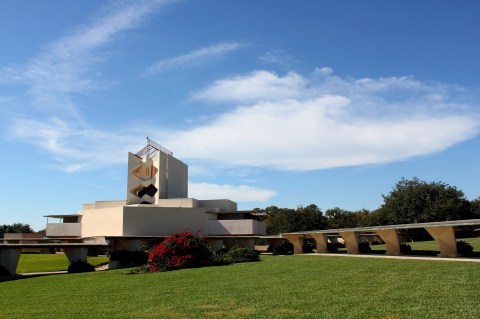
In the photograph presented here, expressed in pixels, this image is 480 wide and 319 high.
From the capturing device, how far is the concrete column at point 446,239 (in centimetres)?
2478

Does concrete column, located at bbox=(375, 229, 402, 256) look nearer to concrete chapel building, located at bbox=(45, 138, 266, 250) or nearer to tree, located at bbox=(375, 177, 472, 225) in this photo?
concrete chapel building, located at bbox=(45, 138, 266, 250)

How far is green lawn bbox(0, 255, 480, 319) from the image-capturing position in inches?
408

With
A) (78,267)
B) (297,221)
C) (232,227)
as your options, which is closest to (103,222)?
(78,267)

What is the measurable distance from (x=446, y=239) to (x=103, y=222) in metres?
31.8

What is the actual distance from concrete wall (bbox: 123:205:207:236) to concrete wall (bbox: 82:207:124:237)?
0.81m

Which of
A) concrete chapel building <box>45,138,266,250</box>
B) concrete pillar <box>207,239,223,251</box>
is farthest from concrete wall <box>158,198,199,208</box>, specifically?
Result: concrete pillar <box>207,239,223,251</box>

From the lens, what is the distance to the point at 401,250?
31.8 metres

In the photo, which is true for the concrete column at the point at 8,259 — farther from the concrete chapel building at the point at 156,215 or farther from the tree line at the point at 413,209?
the tree line at the point at 413,209

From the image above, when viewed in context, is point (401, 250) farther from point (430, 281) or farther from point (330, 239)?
point (330, 239)

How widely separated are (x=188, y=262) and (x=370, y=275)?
1511cm

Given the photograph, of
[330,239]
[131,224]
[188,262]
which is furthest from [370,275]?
[330,239]

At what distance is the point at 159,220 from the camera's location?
43.8 metres

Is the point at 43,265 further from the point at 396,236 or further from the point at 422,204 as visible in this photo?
the point at 422,204

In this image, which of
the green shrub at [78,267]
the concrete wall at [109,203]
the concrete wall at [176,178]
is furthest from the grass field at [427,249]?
the concrete wall at [109,203]
